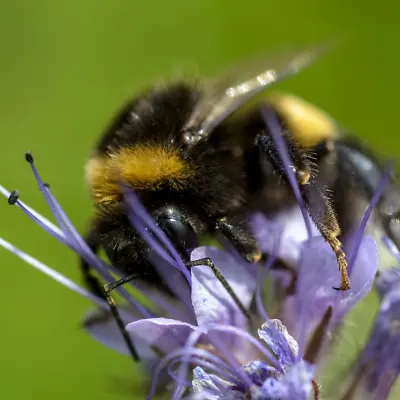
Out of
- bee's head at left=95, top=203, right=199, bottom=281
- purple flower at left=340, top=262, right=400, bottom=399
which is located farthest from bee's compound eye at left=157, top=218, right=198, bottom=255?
purple flower at left=340, top=262, right=400, bottom=399

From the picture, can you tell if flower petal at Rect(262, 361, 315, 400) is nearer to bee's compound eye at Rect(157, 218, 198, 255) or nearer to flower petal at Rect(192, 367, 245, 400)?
flower petal at Rect(192, 367, 245, 400)

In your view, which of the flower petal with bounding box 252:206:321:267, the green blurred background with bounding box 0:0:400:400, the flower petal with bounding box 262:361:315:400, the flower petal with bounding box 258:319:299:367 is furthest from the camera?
the green blurred background with bounding box 0:0:400:400

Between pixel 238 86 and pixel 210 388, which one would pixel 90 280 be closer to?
pixel 210 388

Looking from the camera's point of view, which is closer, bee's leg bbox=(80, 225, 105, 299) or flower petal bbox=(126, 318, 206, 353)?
flower petal bbox=(126, 318, 206, 353)

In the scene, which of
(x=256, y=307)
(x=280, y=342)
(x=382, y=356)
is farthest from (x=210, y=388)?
(x=382, y=356)

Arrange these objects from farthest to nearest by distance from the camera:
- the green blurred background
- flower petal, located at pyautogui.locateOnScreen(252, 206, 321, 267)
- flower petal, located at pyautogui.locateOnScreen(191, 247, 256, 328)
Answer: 1. the green blurred background
2. flower petal, located at pyautogui.locateOnScreen(252, 206, 321, 267)
3. flower petal, located at pyautogui.locateOnScreen(191, 247, 256, 328)
